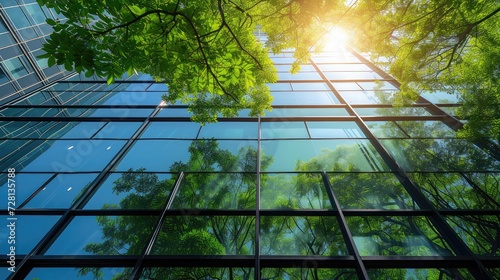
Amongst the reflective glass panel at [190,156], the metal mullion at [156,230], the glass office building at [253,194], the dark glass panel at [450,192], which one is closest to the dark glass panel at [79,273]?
the glass office building at [253,194]

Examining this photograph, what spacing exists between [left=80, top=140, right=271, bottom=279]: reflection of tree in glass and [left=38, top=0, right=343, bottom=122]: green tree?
1.77 meters

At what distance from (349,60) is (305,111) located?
8.21 m

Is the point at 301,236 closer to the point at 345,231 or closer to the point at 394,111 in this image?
the point at 345,231

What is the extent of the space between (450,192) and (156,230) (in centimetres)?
718

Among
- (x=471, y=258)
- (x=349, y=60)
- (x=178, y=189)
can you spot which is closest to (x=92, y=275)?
(x=178, y=189)

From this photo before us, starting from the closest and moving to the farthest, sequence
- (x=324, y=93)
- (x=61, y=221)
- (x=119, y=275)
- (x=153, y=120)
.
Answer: (x=119, y=275)
(x=61, y=221)
(x=153, y=120)
(x=324, y=93)

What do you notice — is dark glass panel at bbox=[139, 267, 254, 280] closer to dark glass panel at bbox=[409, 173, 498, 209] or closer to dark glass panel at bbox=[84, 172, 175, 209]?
dark glass panel at bbox=[84, 172, 175, 209]

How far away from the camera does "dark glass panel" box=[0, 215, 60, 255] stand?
4.37 meters

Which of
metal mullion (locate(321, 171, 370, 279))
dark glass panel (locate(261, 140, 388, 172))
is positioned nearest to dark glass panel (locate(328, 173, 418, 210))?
metal mullion (locate(321, 171, 370, 279))

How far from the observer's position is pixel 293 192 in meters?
5.50

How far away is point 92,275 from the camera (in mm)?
3914

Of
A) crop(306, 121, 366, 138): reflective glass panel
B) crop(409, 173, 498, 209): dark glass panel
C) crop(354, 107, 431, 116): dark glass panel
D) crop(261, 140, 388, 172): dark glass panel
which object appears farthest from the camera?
crop(354, 107, 431, 116): dark glass panel

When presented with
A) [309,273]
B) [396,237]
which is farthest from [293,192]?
[396,237]

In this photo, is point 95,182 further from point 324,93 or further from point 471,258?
point 324,93
